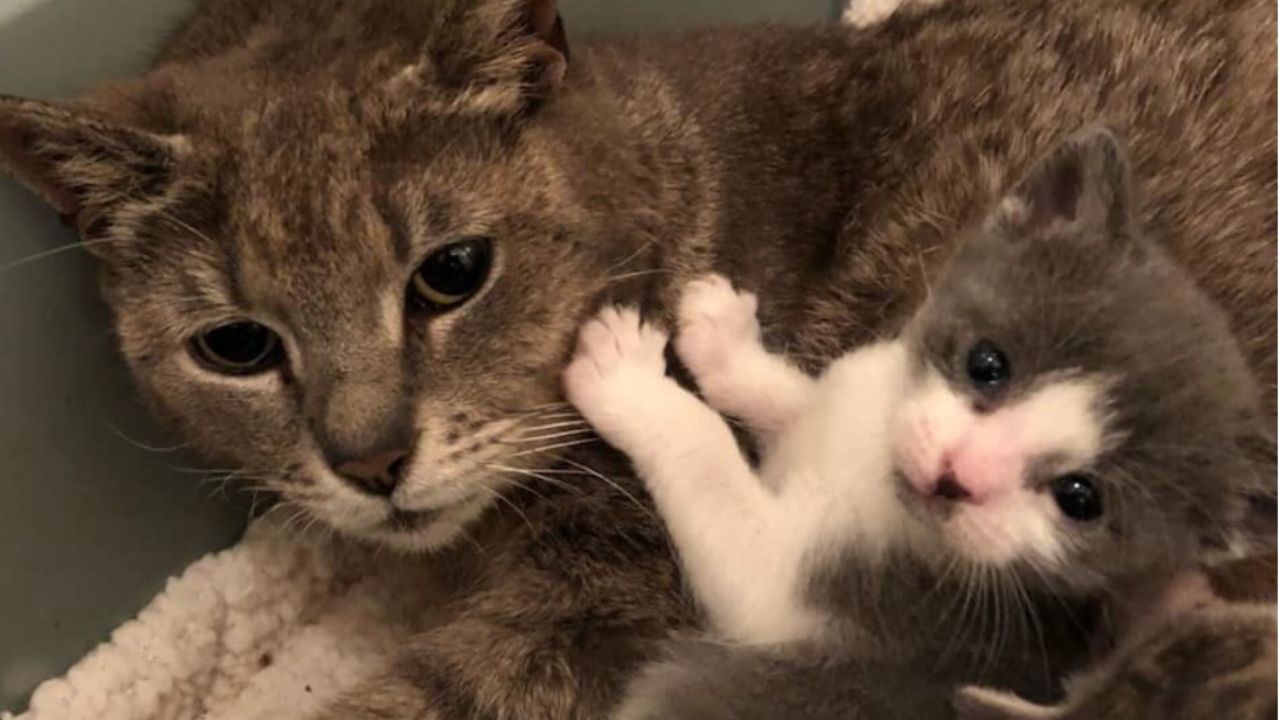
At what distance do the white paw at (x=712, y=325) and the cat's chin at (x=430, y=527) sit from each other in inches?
11.6

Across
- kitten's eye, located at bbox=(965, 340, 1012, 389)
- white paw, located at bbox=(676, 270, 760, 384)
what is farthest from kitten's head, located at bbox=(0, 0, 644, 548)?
kitten's eye, located at bbox=(965, 340, 1012, 389)

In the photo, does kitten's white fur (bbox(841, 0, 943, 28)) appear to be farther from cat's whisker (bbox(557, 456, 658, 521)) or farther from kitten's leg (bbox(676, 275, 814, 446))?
cat's whisker (bbox(557, 456, 658, 521))

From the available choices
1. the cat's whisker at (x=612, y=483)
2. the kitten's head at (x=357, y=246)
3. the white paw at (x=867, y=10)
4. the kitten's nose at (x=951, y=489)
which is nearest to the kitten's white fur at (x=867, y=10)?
the white paw at (x=867, y=10)

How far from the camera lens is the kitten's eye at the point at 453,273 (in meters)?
1.42

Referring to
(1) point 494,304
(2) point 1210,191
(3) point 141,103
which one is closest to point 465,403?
(1) point 494,304

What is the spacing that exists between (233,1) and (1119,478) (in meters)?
1.18

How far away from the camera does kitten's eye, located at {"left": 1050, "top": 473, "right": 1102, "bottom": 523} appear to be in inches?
52.1

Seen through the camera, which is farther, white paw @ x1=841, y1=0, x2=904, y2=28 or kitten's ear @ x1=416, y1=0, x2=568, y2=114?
white paw @ x1=841, y1=0, x2=904, y2=28

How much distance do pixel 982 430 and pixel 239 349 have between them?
2.47 ft

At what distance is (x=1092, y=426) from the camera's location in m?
1.31

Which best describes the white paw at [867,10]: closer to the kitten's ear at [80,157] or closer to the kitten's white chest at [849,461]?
the kitten's white chest at [849,461]

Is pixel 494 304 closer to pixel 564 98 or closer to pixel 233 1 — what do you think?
pixel 564 98

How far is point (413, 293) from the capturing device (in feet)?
4.68

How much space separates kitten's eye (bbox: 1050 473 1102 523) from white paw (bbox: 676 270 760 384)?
0.42 metres
